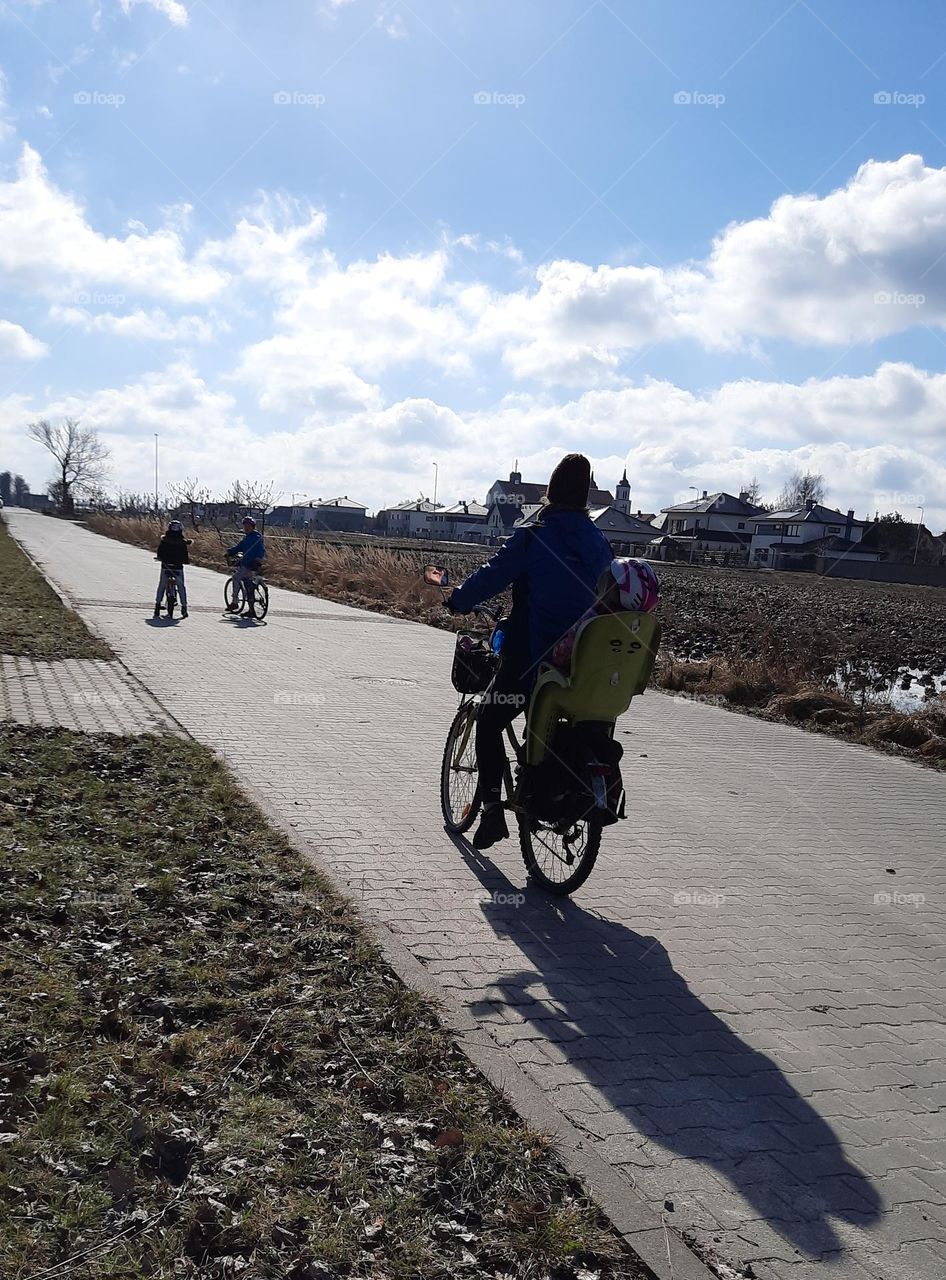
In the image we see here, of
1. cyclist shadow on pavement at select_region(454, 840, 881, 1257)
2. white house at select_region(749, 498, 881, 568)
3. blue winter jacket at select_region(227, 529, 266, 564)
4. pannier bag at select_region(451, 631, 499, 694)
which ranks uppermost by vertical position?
white house at select_region(749, 498, 881, 568)

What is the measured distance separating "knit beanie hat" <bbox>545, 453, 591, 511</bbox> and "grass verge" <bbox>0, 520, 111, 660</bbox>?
328 inches

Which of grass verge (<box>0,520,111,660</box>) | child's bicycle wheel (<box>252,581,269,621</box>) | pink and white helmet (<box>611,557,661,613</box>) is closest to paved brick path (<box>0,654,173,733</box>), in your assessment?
grass verge (<box>0,520,111,660</box>)

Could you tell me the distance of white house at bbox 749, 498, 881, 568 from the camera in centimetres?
9606

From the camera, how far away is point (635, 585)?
455cm

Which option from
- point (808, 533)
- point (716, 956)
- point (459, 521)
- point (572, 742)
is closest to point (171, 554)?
point (572, 742)

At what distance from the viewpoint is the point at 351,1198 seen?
2.81 meters

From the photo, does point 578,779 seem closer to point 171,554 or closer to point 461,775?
point 461,775

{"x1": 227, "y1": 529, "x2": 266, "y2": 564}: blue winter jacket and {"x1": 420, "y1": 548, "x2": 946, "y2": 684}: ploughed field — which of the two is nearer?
{"x1": 420, "y1": 548, "x2": 946, "y2": 684}: ploughed field

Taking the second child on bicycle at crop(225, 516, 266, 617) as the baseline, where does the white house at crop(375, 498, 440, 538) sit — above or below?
above

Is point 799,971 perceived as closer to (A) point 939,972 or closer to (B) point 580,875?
(A) point 939,972

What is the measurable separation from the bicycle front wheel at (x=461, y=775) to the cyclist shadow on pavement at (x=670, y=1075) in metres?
1.26

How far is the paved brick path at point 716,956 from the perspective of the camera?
3.05 meters

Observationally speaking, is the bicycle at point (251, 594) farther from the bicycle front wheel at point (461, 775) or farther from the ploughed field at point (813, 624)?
the bicycle front wheel at point (461, 775)

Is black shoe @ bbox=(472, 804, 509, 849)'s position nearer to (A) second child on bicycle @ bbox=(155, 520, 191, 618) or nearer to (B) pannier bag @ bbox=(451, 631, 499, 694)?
(B) pannier bag @ bbox=(451, 631, 499, 694)
